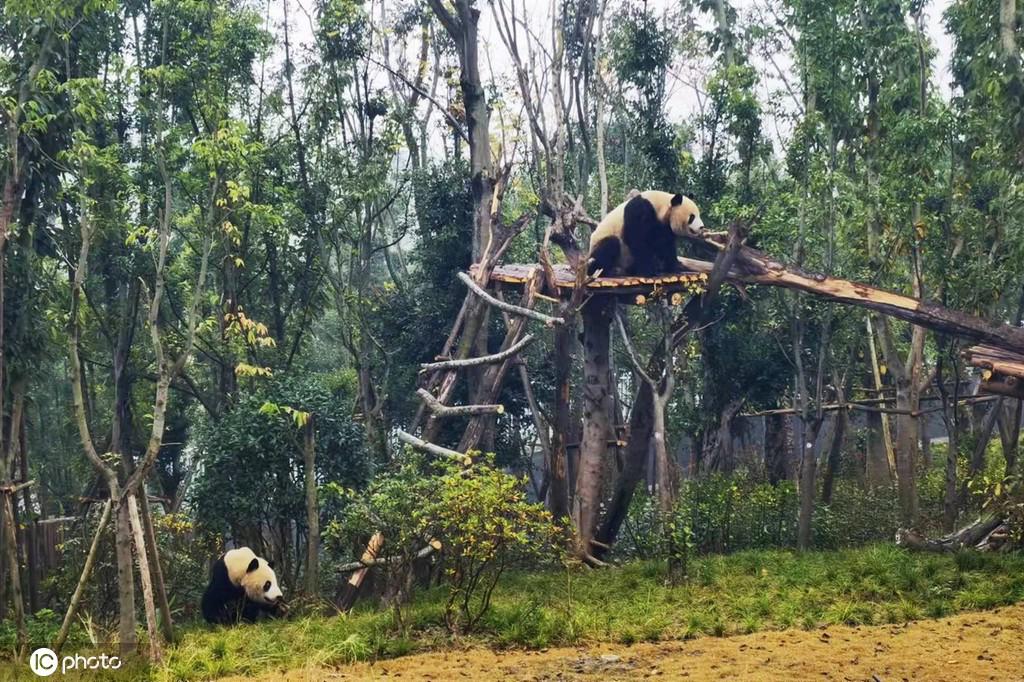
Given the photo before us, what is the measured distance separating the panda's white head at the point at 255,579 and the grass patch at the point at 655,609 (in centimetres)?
81

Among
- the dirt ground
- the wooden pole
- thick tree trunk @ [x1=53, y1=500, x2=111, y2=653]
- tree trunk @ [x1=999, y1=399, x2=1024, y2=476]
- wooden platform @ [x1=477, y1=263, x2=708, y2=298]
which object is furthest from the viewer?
the wooden pole

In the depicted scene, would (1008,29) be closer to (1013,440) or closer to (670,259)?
(670,259)

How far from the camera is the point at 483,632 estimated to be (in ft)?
26.7

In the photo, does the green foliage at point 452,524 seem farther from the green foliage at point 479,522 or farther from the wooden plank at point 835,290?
the wooden plank at point 835,290

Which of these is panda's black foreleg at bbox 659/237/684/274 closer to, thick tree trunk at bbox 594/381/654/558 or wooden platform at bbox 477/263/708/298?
wooden platform at bbox 477/263/708/298

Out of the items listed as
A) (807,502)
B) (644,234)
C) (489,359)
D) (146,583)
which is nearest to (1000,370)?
(807,502)

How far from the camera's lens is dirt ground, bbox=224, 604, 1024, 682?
6602 millimetres

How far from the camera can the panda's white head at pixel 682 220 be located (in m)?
10.9

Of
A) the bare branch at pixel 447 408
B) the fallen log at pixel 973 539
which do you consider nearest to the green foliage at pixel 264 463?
the bare branch at pixel 447 408

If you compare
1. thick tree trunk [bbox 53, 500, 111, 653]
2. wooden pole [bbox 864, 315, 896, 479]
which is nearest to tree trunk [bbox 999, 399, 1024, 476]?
wooden pole [bbox 864, 315, 896, 479]

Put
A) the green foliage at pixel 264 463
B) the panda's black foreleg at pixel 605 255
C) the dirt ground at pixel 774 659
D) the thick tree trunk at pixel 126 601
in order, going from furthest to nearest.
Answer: the panda's black foreleg at pixel 605 255 < the green foliage at pixel 264 463 < the thick tree trunk at pixel 126 601 < the dirt ground at pixel 774 659

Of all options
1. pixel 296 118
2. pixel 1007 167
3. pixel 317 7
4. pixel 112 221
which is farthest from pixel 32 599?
pixel 1007 167

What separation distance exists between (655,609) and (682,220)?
454 cm

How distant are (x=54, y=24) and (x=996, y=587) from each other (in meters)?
10.1
